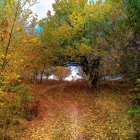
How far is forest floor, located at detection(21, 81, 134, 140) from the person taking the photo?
597 inches

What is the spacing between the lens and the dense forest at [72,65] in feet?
40.1

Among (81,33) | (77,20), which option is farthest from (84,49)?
(77,20)

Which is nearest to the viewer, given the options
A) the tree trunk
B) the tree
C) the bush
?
the bush

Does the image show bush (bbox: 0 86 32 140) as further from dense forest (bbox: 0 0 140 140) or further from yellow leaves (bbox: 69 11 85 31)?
yellow leaves (bbox: 69 11 85 31)

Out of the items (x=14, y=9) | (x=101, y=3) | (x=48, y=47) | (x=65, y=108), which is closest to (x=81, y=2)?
(x=101, y=3)

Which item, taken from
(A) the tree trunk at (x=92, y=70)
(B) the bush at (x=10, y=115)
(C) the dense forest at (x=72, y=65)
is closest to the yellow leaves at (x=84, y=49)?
(C) the dense forest at (x=72, y=65)

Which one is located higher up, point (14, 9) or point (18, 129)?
point (14, 9)

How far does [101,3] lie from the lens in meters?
24.2

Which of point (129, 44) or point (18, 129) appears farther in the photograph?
point (129, 44)

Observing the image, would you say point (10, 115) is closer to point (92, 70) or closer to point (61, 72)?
point (92, 70)

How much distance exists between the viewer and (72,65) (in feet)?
91.6

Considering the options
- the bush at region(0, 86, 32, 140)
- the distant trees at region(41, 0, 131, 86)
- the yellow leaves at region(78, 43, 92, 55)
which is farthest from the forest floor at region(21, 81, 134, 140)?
the yellow leaves at region(78, 43, 92, 55)

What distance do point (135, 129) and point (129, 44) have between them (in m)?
5.09

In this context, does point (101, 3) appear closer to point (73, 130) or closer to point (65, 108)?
point (65, 108)
